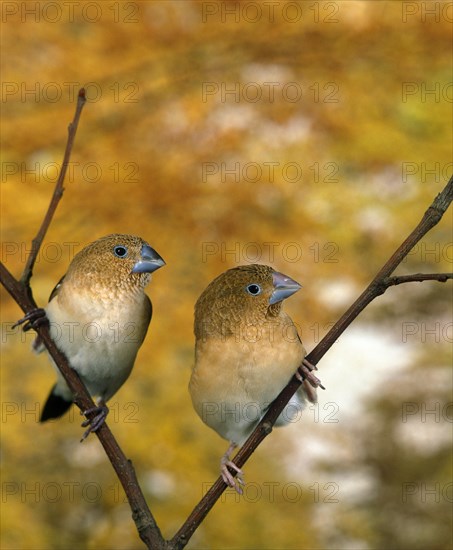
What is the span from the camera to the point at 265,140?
4.01 metres

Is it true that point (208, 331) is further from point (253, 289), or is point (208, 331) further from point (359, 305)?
point (359, 305)

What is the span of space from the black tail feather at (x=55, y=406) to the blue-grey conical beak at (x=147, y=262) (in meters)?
0.81

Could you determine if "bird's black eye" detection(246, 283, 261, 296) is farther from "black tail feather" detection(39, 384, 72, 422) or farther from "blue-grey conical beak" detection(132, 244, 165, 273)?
"black tail feather" detection(39, 384, 72, 422)

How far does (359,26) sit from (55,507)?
2.79 m

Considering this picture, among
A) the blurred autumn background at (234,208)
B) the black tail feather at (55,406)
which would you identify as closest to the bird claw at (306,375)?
the black tail feather at (55,406)

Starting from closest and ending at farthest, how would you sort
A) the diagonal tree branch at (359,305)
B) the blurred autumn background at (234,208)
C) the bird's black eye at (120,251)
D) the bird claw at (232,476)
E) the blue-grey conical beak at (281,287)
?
1. the diagonal tree branch at (359,305)
2. the bird claw at (232,476)
3. the blue-grey conical beak at (281,287)
4. the bird's black eye at (120,251)
5. the blurred autumn background at (234,208)

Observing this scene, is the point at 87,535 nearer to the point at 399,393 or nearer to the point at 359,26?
the point at 399,393

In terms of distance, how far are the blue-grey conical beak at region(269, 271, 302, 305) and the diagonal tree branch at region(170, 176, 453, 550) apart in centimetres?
19

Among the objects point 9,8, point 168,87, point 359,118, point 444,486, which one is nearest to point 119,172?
point 168,87

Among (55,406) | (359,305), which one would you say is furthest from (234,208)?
(359,305)

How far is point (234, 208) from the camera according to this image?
390cm

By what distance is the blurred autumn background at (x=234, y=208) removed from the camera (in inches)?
146

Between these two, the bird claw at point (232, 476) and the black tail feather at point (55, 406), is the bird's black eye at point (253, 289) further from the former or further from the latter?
the black tail feather at point (55, 406)

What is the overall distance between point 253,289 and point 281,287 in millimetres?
90
